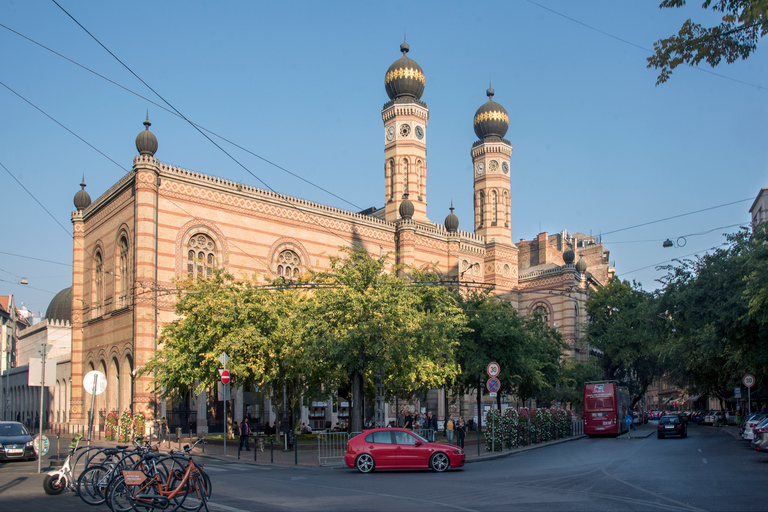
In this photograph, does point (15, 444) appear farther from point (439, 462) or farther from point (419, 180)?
point (419, 180)

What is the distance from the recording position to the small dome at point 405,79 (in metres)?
49.5

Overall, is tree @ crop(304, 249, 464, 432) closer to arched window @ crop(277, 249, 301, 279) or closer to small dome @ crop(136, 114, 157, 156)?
arched window @ crop(277, 249, 301, 279)

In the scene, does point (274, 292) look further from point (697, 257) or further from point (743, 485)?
point (743, 485)

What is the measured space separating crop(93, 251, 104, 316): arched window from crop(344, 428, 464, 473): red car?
24.7 meters

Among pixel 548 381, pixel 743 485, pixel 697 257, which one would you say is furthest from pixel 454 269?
pixel 743 485

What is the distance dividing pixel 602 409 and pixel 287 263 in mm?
19220

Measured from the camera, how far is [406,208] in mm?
44750

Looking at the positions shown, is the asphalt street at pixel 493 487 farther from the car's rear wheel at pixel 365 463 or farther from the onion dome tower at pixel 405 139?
the onion dome tower at pixel 405 139

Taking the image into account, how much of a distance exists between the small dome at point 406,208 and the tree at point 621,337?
18530 millimetres

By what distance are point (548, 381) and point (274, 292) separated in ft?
58.7

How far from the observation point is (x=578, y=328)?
61.6 m

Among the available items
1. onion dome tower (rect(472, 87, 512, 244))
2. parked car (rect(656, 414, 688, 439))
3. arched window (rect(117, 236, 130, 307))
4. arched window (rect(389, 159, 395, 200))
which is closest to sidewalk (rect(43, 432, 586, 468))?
parked car (rect(656, 414, 688, 439))

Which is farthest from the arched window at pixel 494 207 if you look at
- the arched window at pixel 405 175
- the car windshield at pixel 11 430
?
the car windshield at pixel 11 430

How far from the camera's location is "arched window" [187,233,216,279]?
116 ft
